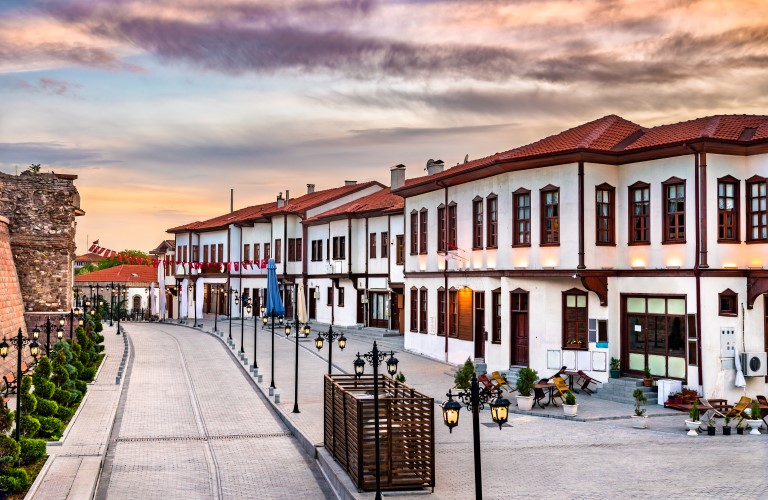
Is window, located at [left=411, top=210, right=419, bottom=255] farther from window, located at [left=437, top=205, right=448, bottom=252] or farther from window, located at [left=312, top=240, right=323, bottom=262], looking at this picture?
window, located at [left=312, top=240, right=323, bottom=262]

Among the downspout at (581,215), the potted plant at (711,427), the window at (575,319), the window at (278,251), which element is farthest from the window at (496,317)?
the window at (278,251)

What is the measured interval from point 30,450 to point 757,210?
70.1ft

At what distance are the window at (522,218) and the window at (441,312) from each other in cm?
745

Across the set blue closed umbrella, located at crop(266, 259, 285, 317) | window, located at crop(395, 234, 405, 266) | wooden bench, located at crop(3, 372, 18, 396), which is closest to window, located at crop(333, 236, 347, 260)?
window, located at crop(395, 234, 405, 266)

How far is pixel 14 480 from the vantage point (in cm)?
1512

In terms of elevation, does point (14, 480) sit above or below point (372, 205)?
below

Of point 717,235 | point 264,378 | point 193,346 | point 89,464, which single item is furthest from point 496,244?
point 193,346

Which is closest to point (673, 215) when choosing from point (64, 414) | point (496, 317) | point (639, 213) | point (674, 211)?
point (674, 211)

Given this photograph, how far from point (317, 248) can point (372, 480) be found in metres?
42.0

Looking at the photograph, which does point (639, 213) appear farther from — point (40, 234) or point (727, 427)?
point (40, 234)

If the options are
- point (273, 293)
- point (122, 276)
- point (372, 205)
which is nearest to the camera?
point (273, 293)

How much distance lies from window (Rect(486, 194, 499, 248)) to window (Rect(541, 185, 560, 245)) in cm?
286

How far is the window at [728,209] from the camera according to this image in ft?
83.5

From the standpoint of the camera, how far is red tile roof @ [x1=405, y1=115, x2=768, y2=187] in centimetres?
2580
